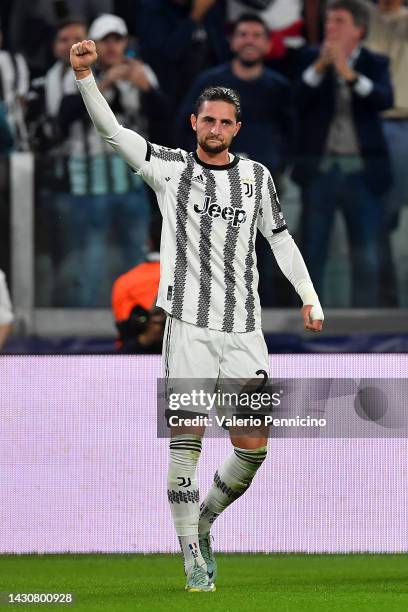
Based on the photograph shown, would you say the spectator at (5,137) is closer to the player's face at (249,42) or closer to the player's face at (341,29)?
the player's face at (249,42)

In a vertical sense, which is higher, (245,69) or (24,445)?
(245,69)

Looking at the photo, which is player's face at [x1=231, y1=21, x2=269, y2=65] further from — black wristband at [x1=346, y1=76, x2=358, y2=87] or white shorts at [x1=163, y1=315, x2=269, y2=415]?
white shorts at [x1=163, y1=315, x2=269, y2=415]

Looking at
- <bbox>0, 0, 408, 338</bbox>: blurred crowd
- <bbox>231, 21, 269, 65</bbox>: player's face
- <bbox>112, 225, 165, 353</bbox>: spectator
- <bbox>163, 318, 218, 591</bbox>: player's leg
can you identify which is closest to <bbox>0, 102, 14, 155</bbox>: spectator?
<bbox>0, 0, 408, 338</bbox>: blurred crowd

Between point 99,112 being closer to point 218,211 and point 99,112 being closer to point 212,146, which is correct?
point 212,146

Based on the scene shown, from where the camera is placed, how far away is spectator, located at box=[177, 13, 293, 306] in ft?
39.1

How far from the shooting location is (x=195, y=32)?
40.0ft

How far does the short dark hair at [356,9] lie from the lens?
12219 mm

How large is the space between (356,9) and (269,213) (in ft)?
22.1

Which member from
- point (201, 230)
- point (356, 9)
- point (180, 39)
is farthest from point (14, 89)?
point (201, 230)

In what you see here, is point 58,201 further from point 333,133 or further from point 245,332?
point 245,332

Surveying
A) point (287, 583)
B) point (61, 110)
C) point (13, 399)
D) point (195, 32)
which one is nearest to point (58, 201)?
point (61, 110)

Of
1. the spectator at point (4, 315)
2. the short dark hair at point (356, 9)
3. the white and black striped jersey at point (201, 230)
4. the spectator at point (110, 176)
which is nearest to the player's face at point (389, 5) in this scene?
the short dark hair at point (356, 9)

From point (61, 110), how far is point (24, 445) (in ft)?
16.9

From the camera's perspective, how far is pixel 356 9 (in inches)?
485
